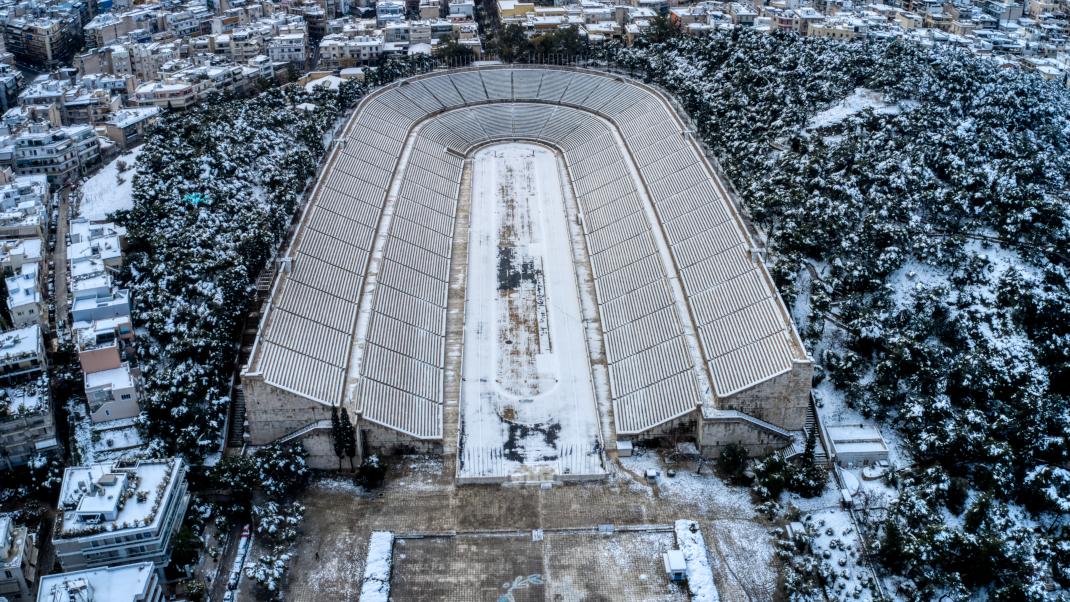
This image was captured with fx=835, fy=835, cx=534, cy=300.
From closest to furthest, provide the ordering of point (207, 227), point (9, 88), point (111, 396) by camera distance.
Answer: point (111, 396) → point (207, 227) → point (9, 88)

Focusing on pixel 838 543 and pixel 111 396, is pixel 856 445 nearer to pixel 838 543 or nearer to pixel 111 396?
pixel 838 543

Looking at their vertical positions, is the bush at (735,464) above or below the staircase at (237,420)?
below

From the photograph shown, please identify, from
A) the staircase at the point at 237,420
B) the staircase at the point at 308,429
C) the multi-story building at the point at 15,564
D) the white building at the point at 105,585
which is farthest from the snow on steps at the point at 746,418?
the multi-story building at the point at 15,564

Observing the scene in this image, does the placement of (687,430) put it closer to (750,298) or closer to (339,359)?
(750,298)

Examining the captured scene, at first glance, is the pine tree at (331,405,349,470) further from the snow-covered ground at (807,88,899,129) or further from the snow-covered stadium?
the snow-covered ground at (807,88,899,129)

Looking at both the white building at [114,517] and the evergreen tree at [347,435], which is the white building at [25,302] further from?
the evergreen tree at [347,435]

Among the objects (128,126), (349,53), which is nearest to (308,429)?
(128,126)
